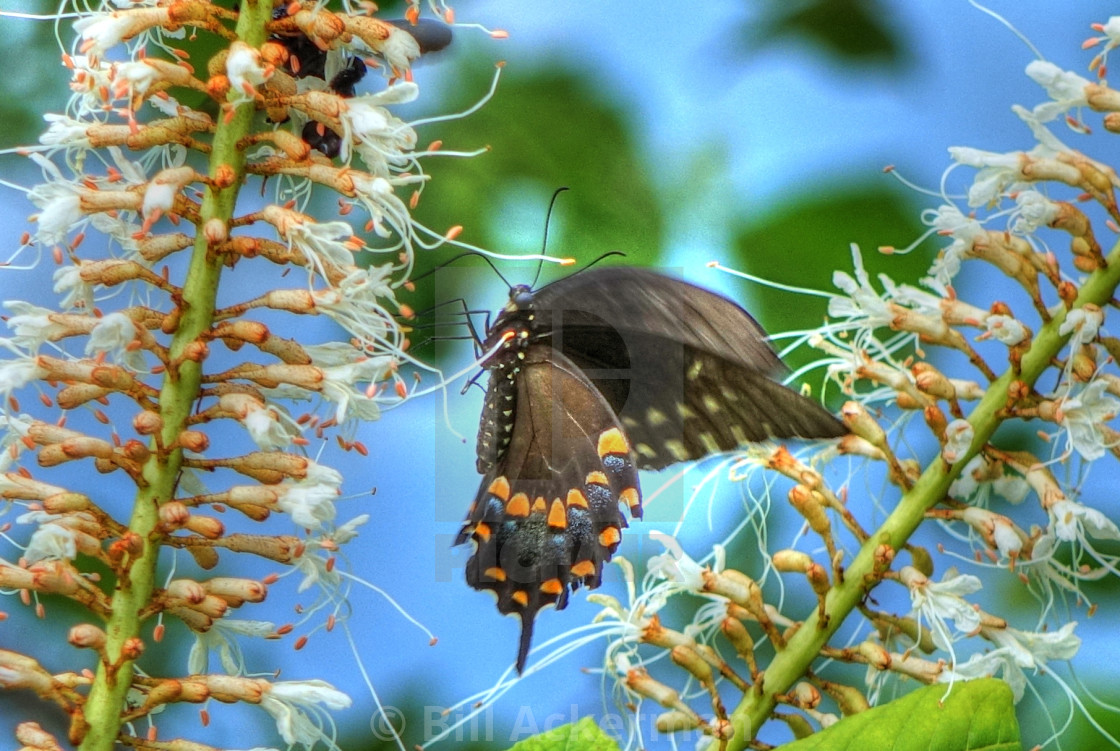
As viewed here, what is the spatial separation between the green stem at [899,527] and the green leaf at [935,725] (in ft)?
1.03

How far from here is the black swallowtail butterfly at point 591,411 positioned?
1.57m

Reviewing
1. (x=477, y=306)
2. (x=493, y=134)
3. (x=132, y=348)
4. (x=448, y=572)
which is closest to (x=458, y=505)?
(x=448, y=572)

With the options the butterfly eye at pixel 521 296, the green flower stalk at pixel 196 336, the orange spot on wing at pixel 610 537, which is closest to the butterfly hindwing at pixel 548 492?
the orange spot on wing at pixel 610 537

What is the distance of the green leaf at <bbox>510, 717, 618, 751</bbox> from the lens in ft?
3.23

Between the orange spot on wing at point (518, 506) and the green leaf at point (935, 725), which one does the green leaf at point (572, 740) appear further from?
the orange spot on wing at point (518, 506)

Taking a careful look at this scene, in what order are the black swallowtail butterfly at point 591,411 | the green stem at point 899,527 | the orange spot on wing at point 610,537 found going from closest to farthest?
the green stem at point 899,527 → the black swallowtail butterfly at point 591,411 → the orange spot on wing at point 610,537

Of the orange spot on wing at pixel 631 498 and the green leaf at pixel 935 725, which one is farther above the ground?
the orange spot on wing at pixel 631 498

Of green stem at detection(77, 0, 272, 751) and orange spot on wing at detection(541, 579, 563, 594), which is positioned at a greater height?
green stem at detection(77, 0, 272, 751)

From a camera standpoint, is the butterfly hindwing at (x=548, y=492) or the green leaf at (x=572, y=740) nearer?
the green leaf at (x=572, y=740)

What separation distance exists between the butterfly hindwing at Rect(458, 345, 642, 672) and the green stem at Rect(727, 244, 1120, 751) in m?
Answer: 0.39

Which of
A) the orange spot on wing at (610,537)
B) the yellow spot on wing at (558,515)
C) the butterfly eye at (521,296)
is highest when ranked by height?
the butterfly eye at (521,296)

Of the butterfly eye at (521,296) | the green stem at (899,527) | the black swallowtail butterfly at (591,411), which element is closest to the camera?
the green stem at (899,527)

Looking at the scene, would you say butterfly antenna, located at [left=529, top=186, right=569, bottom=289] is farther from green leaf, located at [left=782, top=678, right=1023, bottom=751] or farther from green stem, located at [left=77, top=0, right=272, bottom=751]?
green leaf, located at [left=782, top=678, right=1023, bottom=751]

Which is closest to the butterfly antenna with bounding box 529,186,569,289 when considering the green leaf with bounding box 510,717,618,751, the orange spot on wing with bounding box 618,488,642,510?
the orange spot on wing with bounding box 618,488,642,510
